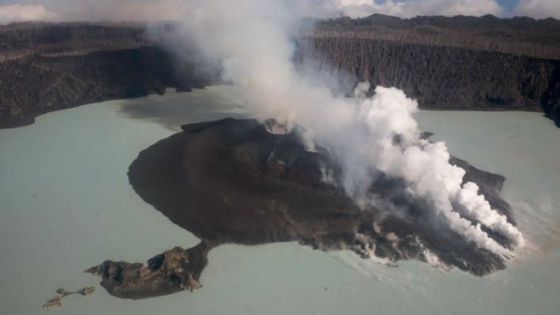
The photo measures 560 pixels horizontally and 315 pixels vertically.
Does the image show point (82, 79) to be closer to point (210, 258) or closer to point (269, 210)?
point (269, 210)

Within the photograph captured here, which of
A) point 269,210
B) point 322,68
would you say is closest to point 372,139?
point 269,210

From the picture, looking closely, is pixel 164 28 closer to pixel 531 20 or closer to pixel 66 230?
pixel 66 230

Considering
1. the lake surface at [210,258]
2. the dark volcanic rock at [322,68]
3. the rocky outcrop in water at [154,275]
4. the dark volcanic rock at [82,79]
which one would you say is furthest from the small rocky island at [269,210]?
the dark volcanic rock at [322,68]

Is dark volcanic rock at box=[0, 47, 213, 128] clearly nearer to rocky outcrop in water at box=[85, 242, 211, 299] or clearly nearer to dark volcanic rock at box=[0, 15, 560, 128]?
dark volcanic rock at box=[0, 15, 560, 128]

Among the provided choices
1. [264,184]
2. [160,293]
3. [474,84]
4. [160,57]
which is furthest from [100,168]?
[474,84]

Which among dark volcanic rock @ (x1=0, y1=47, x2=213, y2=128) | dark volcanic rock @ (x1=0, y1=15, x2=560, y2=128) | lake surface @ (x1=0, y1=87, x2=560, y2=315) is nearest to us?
lake surface @ (x1=0, y1=87, x2=560, y2=315)

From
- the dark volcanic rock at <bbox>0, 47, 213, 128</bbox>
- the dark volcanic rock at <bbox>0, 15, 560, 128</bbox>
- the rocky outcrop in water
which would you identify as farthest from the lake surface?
the dark volcanic rock at <bbox>0, 15, 560, 128</bbox>
